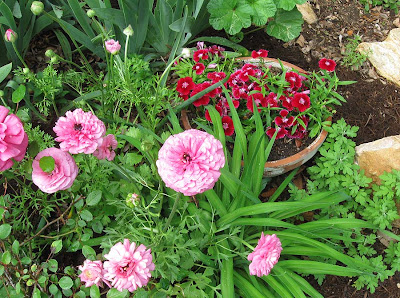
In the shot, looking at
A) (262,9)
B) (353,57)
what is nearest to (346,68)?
(353,57)

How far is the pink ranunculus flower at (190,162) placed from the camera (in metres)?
1.12

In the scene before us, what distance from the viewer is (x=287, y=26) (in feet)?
8.29

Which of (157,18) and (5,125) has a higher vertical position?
(5,125)

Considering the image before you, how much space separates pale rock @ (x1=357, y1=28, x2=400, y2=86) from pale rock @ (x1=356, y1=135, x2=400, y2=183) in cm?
59

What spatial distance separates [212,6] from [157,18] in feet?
0.99

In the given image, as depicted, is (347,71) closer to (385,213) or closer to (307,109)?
(307,109)

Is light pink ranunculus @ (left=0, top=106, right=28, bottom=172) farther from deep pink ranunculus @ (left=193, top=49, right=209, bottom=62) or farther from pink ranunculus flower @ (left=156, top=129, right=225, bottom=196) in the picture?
deep pink ranunculus @ (left=193, top=49, right=209, bottom=62)

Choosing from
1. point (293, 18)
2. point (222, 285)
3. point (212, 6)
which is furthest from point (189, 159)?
point (293, 18)

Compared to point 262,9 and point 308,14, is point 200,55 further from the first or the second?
point 308,14

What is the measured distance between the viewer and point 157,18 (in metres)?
2.34

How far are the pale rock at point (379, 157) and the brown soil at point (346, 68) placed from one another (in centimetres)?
21

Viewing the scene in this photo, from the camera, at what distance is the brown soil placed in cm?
211

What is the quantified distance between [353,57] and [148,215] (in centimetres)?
174

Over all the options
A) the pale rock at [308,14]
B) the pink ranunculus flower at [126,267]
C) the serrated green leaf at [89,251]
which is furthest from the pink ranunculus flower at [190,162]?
the pale rock at [308,14]
